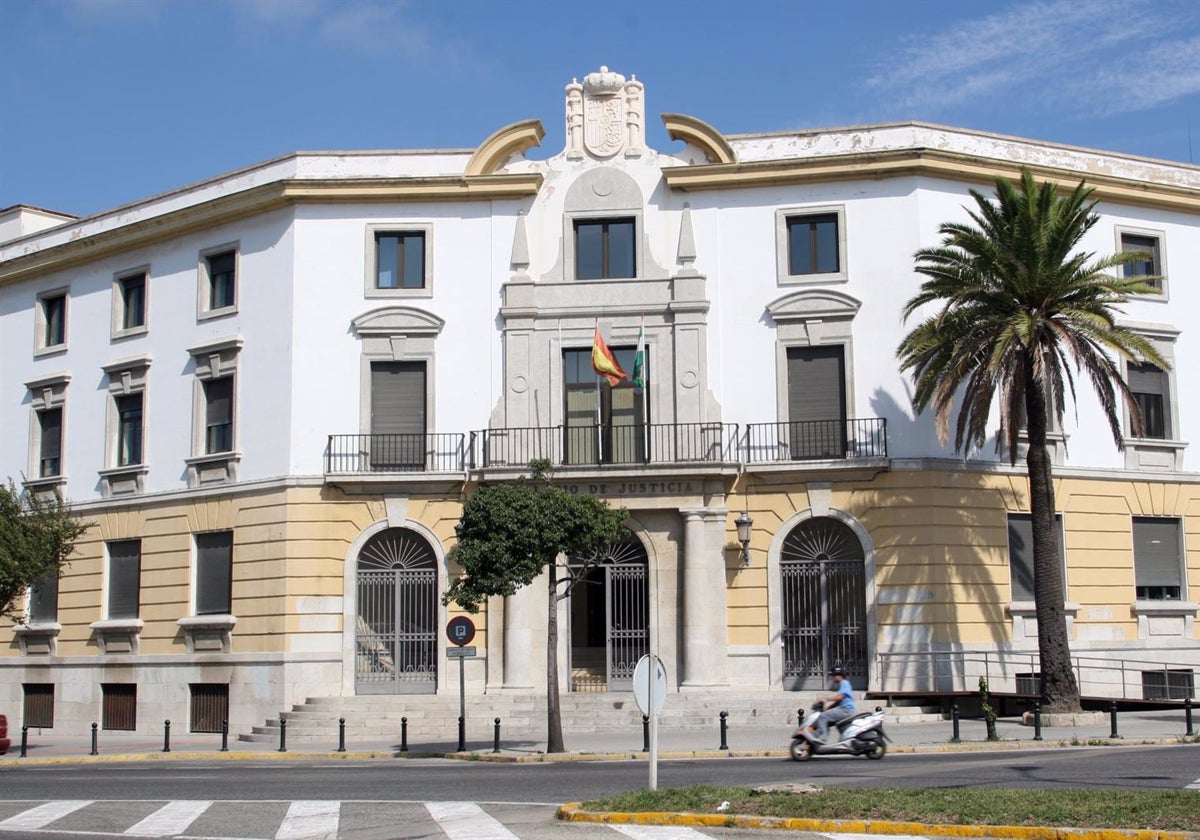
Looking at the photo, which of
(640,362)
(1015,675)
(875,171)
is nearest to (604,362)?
(640,362)


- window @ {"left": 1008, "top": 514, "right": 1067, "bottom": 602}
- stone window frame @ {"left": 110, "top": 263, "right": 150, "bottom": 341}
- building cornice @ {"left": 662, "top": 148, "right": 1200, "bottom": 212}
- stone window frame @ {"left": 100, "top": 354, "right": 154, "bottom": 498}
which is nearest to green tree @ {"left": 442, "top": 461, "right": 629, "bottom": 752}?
building cornice @ {"left": 662, "top": 148, "right": 1200, "bottom": 212}

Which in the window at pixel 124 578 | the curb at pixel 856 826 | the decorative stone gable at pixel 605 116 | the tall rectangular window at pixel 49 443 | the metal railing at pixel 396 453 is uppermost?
the decorative stone gable at pixel 605 116

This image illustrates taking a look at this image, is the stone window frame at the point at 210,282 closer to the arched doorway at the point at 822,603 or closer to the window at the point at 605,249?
the window at the point at 605,249

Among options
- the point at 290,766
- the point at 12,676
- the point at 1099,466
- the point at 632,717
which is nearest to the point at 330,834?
the point at 290,766

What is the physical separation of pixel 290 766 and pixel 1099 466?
60.9ft

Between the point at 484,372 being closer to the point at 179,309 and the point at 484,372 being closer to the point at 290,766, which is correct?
the point at 179,309

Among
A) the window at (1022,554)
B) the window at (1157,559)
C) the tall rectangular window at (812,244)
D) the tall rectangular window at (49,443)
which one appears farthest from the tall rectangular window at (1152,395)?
the tall rectangular window at (49,443)

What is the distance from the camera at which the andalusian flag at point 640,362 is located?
3047cm

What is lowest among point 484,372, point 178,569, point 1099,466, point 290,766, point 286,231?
point 290,766

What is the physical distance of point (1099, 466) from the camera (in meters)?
31.7

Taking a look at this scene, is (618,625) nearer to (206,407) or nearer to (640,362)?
(640,362)

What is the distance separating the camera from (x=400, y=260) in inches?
1292

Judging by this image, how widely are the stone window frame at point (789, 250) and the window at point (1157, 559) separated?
8635 mm

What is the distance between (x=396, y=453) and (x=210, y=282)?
6.71 metres
